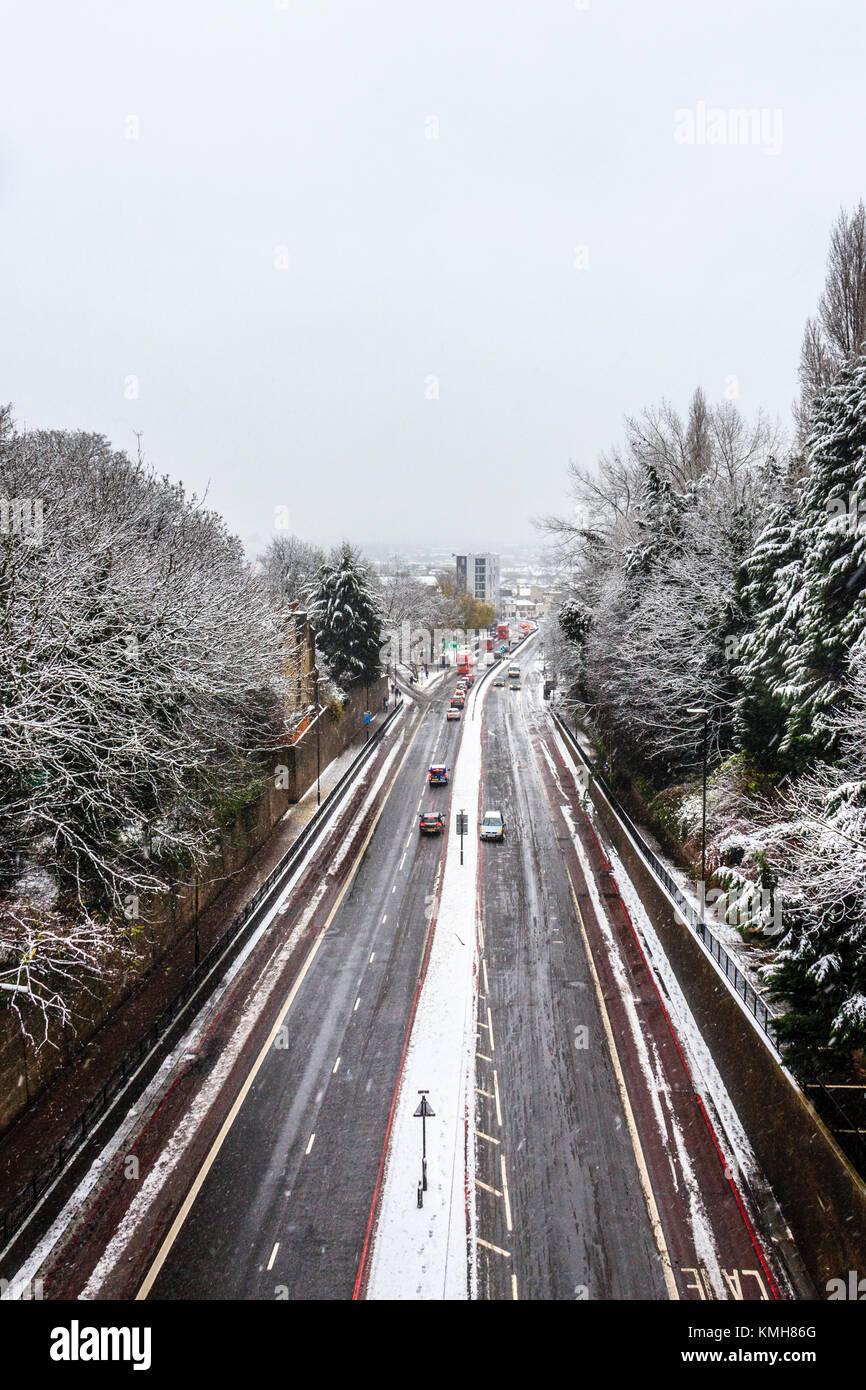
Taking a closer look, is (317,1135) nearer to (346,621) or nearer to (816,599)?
(816,599)

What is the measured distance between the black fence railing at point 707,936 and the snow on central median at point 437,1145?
618 cm

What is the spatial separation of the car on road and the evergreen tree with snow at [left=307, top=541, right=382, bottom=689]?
19856 millimetres

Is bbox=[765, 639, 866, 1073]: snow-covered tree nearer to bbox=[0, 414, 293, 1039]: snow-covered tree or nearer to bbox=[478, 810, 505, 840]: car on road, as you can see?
bbox=[0, 414, 293, 1039]: snow-covered tree

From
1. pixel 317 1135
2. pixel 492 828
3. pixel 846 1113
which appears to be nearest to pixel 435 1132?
pixel 317 1135

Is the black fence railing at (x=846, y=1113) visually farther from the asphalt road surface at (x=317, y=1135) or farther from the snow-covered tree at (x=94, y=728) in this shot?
the snow-covered tree at (x=94, y=728)

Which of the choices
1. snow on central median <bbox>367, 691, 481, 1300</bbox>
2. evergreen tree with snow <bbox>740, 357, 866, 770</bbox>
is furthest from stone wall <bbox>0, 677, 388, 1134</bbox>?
evergreen tree with snow <bbox>740, 357, 866, 770</bbox>

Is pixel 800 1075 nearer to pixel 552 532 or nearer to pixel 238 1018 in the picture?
pixel 238 1018

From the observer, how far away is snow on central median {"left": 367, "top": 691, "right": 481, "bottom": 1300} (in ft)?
44.3

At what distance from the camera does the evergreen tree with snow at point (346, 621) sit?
51.9 metres

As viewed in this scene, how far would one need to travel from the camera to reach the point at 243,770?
96.9 feet

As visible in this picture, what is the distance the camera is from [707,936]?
21.2 meters

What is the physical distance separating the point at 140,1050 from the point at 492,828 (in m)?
17.3
